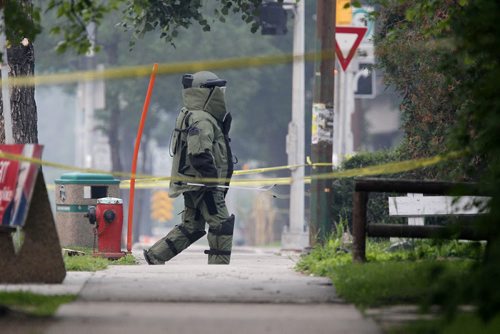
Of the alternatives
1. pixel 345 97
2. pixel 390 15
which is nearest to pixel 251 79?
pixel 345 97

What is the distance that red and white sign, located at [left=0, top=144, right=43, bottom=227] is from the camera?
35.3ft

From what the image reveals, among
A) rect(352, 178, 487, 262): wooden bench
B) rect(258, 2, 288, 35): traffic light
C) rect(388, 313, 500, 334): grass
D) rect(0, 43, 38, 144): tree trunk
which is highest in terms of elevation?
rect(258, 2, 288, 35): traffic light

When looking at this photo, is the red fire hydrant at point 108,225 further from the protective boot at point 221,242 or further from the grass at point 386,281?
the grass at point 386,281

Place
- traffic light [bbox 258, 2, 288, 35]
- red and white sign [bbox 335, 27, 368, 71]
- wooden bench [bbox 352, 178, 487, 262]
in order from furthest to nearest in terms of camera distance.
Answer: traffic light [bbox 258, 2, 288, 35], red and white sign [bbox 335, 27, 368, 71], wooden bench [bbox 352, 178, 487, 262]

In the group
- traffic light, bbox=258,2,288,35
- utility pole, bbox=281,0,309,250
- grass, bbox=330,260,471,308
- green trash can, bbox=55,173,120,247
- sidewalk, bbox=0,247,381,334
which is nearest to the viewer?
sidewalk, bbox=0,247,381,334


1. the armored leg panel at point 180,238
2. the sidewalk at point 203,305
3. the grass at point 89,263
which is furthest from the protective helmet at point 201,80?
the sidewalk at point 203,305

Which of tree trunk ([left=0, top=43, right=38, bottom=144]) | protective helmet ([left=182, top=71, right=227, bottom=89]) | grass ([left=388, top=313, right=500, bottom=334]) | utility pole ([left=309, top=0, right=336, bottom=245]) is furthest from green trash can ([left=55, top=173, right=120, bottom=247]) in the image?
grass ([left=388, top=313, right=500, bottom=334])

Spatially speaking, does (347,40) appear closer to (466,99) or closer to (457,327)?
(466,99)

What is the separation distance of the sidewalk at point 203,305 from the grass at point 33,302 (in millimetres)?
94

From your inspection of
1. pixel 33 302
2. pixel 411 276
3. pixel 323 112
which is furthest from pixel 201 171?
pixel 33 302

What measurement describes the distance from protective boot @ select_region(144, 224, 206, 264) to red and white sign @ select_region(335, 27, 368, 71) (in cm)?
399

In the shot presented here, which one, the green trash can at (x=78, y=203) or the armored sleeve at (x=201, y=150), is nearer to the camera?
the armored sleeve at (x=201, y=150)

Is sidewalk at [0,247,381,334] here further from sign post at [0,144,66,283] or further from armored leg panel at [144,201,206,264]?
armored leg panel at [144,201,206,264]

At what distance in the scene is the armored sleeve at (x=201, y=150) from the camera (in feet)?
52.7
